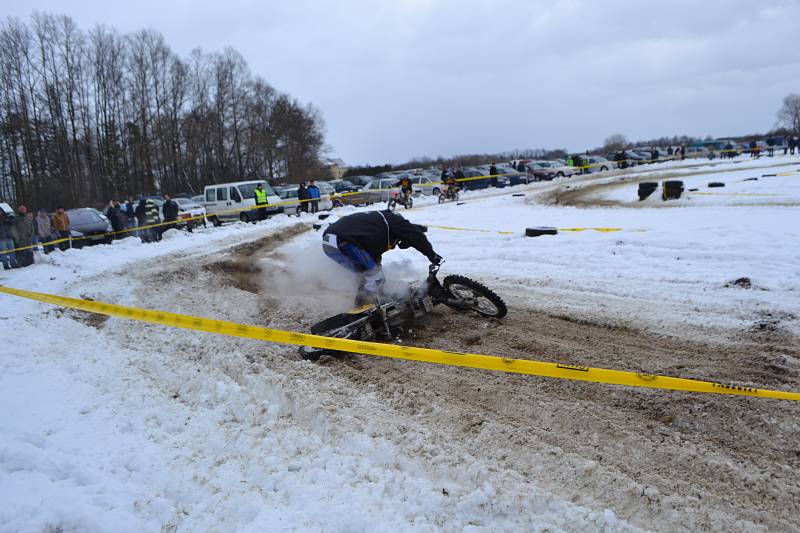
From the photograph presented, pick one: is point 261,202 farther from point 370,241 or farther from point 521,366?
point 521,366

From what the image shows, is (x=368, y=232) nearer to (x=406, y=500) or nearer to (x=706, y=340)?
(x=406, y=500)

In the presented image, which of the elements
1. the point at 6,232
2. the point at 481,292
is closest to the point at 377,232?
the point at 481,292

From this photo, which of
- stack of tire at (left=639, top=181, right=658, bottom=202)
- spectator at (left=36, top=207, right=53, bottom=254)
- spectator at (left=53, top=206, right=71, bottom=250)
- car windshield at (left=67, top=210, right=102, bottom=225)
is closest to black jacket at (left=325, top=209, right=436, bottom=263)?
spectator at (left=36, top=207, right=53, bottom=254)

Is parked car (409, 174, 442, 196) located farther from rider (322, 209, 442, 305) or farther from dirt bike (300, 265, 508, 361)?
rider (322, 209, 442, 305)

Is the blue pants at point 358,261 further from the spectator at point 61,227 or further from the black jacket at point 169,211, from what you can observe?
the black jacket at point 169,211

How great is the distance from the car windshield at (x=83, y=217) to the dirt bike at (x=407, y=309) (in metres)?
17.1

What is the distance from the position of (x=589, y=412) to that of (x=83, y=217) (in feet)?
67.2

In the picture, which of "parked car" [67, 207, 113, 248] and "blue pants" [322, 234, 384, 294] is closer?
"blue pants" [322, 234, 384, 294]

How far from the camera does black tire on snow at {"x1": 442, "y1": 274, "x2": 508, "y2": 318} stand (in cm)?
650

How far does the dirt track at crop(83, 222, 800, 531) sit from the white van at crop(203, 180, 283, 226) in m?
17.4

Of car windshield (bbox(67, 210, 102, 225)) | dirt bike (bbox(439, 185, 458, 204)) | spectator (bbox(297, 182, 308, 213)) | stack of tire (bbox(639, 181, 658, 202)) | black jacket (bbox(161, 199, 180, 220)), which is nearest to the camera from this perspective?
car windshield (bbox(67, 210, 102, 225))

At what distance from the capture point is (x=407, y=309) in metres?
6.42

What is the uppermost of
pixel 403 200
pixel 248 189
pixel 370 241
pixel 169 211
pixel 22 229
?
pixel 248 189

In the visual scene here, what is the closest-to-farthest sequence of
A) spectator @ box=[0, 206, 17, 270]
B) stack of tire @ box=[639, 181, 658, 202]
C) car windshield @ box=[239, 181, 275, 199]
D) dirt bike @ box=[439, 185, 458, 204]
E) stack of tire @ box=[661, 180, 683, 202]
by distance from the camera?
1. spectator @ box=[0, 206, 17, 270]
2. stack of tire @ box=[661, 180, 683, 202]
3. stack of tire @ box=[639, 181, 658, 202]
4. car windshield @ box=[239, 181, 275, 199]
5. dirt bike @ box=[439, 185, 458, 204]
